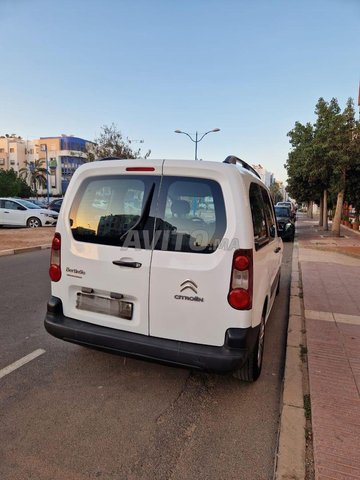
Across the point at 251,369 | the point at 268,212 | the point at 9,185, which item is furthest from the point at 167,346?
the point at 9,185

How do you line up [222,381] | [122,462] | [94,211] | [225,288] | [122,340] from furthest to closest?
[222,381] → [94,211] → [122,340] → [225,288] → [122,462]

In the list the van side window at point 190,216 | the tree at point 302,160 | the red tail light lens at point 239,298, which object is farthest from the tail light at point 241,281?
the tree at point 302,160

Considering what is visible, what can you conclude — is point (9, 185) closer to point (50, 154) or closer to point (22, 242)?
point (50, 154)

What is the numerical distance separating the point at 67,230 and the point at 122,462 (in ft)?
6.35

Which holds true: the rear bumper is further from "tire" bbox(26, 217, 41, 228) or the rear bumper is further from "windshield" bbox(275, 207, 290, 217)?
"tire" bbox(26, 217, 41, 228)

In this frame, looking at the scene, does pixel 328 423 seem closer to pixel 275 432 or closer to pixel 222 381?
pixel 275 432

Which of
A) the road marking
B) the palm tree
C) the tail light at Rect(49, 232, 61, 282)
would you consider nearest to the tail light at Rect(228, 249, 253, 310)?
the tail light at Rect(49, 232, 61, 282)

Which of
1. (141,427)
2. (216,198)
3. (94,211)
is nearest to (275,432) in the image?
(141,427)

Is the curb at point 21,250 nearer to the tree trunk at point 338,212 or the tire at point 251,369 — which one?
the tire at point 251,369

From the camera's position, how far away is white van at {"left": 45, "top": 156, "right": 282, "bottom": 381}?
268cm

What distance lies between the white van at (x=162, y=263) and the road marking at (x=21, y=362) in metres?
0.69

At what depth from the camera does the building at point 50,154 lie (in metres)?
88.4

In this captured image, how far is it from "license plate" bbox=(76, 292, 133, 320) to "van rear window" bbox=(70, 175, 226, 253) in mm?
491

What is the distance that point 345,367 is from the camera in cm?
358
